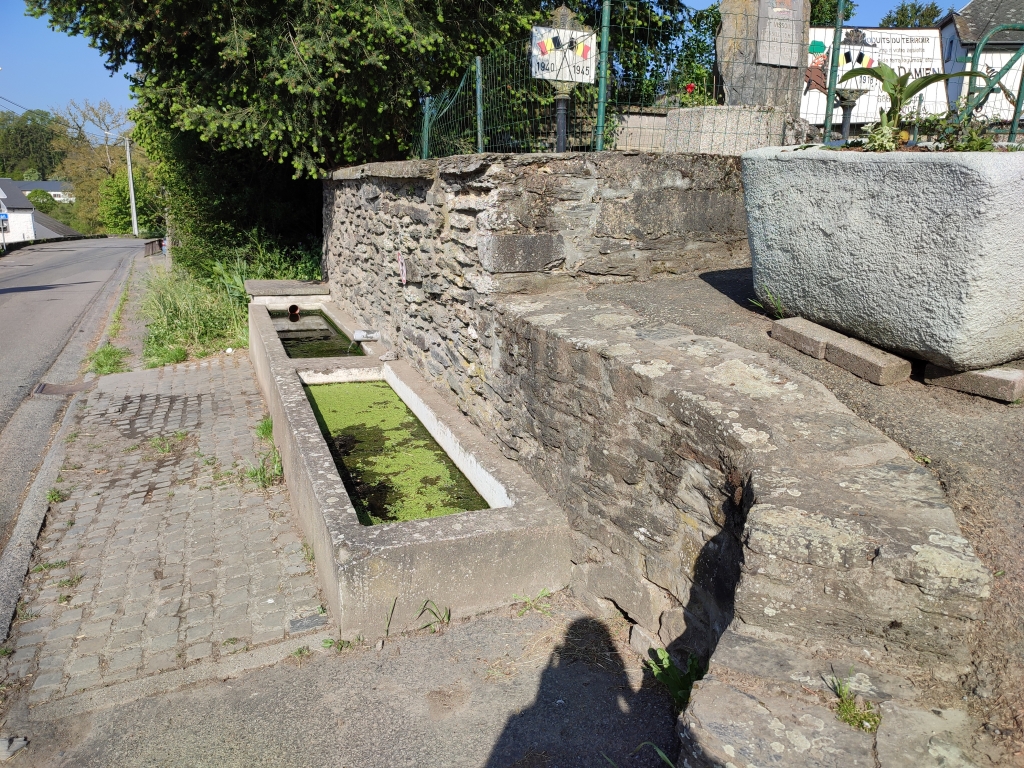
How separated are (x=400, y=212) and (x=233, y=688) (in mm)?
4206

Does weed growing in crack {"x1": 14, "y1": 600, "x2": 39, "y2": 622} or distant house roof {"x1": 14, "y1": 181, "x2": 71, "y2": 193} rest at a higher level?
distant house roof {"x1": 14, "y1": 181, "x2": 71, "y2": 193}

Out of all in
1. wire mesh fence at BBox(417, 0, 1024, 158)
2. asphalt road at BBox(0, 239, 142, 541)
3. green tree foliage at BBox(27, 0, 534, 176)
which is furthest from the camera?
green tree foliage at BBox(27, 0, 534, 176)

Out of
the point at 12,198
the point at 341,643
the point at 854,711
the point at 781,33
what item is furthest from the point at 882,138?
the point at 12,198

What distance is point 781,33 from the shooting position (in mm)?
5973

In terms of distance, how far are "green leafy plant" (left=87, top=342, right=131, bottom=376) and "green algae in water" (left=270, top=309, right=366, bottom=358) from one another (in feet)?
6.23

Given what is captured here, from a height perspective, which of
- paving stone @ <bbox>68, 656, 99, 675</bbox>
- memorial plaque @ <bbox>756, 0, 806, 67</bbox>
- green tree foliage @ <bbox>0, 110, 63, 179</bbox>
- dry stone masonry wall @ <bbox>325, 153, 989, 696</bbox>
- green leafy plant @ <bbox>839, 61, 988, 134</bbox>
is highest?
green tree foliage @ <bbox>0, 110, 63, 179</bbox>

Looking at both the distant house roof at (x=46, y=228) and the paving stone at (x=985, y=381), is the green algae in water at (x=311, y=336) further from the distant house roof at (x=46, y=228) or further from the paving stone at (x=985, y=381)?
the distant house roof at (x=46, y=228)

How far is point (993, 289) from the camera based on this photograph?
8.82 ft

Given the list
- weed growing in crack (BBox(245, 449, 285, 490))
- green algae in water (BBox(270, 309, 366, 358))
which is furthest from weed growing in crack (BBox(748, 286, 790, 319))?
green algae in water (BBox(270, 309, 366, 358))

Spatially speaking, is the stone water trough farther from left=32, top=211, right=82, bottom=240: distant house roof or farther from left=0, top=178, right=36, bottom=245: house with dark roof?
left=0, top=178, right=36, bottom=245: house with dark roof

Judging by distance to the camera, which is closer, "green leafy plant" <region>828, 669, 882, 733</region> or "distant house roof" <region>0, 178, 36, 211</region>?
"green leafy plant" <region>828, 669, 882, 733</region>

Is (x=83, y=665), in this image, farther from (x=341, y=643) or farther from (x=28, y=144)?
(x=28, y=144)

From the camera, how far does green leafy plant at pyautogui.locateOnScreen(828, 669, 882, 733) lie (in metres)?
1.87

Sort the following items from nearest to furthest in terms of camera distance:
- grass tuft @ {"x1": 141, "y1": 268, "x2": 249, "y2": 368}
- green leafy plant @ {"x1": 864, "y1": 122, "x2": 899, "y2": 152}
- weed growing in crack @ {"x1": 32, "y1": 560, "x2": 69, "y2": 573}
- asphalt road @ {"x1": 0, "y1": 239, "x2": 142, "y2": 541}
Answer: green leafy plant @ {"x1": 864, "y1": 122, "x2": 899, "y2": 152} → weed growing in crack @ {"x1": 32, "y1": 560, "x2": 69, "y2": 573} → asphalt road @ {"x1": 0, "y1": 239, "x2": 142, "y2": 541} → grass tuft @ {"x1": 141, "y1": 268, "x2": 249, "y2": 368}
